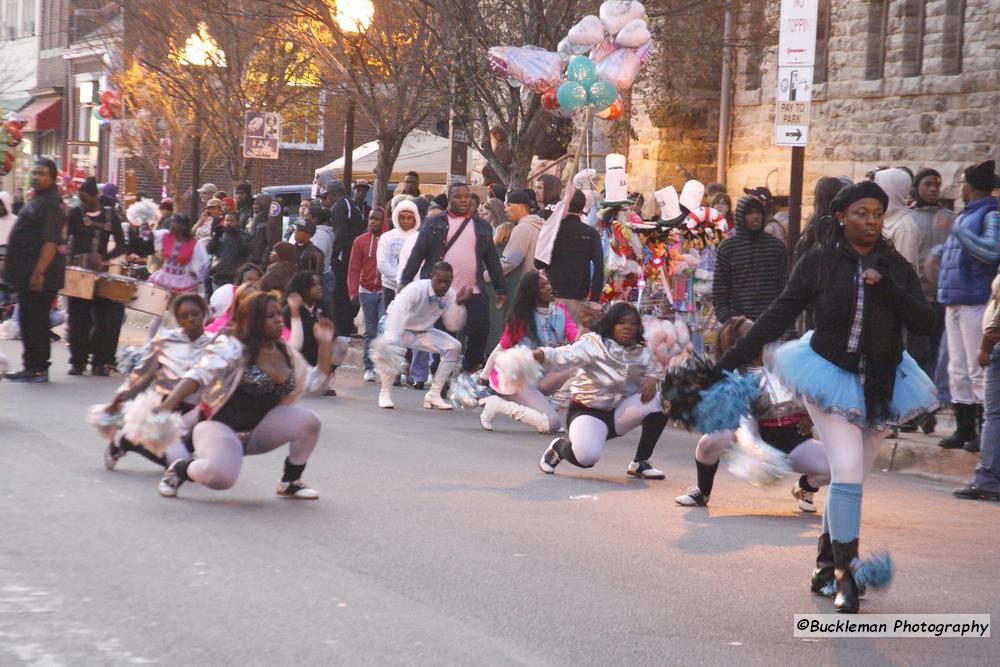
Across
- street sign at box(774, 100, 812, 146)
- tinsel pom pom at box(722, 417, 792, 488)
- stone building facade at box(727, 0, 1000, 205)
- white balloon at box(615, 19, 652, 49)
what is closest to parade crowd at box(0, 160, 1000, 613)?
tinsel pom pom at box(722, 417, 792, 488)

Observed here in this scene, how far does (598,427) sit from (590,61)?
6.93m

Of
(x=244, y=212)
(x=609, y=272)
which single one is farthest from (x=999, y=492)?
(x=244, y=212)

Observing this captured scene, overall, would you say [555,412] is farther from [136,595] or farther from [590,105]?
[136,595]

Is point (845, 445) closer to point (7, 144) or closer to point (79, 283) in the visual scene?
point (79, 283)

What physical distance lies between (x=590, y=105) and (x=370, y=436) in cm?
572

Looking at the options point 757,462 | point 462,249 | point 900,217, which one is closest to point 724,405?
point 757,462

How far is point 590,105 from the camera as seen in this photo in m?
16.9

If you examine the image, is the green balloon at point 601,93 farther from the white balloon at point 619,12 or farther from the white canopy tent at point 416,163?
the white canopy tent at point 416,163

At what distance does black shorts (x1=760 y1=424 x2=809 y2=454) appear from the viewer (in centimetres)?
930

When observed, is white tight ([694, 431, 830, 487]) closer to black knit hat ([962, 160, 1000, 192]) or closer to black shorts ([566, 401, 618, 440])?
black shorts ([566, 401, 618, 440])

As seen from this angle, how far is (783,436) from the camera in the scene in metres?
9.36

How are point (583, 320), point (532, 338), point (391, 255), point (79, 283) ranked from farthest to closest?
point (391, 255) → point (79, 283) → point (583, 320) → point (532, 338)

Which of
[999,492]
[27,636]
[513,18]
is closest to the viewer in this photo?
[27,636]

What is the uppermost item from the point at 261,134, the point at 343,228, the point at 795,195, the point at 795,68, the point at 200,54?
the point at 200,54
